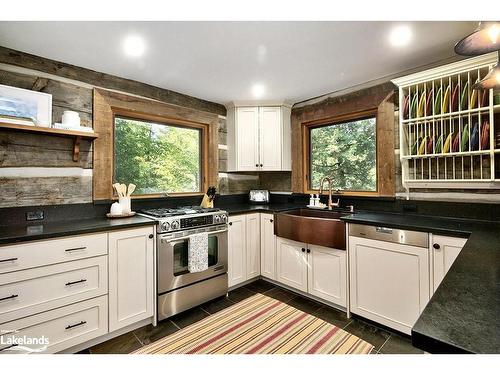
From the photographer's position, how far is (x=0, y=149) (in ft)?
6.10

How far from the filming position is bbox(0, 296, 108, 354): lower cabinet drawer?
1492 mm

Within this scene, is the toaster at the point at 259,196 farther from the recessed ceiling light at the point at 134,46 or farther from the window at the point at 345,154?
the recessed ceiling light at the point at 134,46

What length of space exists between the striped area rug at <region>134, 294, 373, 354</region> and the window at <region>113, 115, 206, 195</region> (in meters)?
1.53

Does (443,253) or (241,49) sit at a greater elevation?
(241,49)

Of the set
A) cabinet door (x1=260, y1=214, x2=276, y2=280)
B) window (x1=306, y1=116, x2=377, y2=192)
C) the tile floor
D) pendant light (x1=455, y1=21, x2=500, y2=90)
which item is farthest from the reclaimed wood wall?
pendant light (x1=455, y1=21, x2=500, y2=90)

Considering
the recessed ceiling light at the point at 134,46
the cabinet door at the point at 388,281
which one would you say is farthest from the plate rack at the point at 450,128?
the recessed ceiling light at the point at 134,46

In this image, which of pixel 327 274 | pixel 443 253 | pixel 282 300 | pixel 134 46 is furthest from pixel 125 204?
pixel 443 253

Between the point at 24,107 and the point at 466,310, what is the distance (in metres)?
2.81

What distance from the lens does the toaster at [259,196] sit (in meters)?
3.47

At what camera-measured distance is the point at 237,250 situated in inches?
108

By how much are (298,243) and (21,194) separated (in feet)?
8.17

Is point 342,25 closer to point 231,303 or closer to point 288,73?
point 288,73

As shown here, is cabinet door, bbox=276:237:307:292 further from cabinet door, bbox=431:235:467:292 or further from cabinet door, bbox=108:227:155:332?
cabinet door, bbox=108:227:155:332

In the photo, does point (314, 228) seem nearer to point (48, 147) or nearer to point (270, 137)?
point (270, 137)
